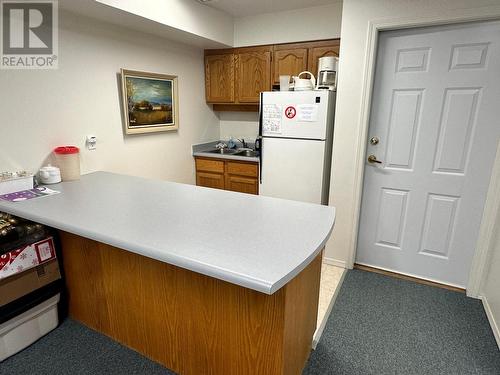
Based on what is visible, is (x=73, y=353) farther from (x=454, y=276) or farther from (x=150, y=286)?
(x=454, y=276)

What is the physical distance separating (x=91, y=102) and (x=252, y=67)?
5.61ft

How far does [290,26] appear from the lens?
3.09 m

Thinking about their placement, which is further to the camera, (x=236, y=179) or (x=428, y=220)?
(x=236, y=179)

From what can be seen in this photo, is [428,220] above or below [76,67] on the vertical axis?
below

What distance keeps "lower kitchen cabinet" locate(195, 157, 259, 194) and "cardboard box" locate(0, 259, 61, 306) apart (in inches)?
76.0

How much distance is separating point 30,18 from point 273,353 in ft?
8.06

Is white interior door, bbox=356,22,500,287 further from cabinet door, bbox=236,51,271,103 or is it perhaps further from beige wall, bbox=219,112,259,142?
beige wall, bbox=219,112,259,142

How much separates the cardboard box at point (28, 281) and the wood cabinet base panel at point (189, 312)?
3.5 inches

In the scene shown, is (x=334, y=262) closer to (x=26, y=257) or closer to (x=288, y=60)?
(x=288, y=60)

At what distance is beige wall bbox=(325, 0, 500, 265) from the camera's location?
2.02 metres

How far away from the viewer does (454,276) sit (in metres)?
2.44

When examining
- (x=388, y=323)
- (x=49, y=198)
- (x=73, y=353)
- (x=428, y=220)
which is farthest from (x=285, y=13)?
(x=73, y=353)

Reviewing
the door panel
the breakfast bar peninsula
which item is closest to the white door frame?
the door panel

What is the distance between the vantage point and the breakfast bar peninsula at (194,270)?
114 cm
